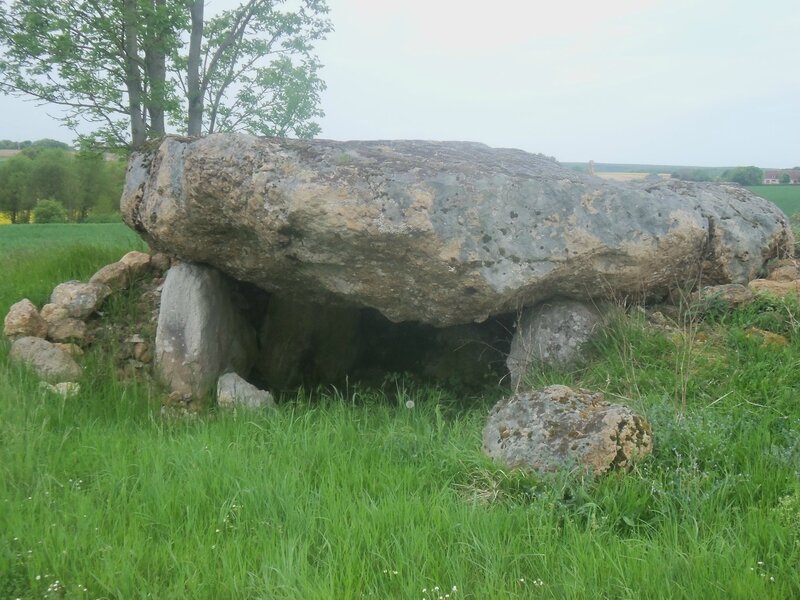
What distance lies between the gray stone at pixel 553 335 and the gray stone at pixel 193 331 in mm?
2464

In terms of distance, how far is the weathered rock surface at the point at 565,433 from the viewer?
3604mm

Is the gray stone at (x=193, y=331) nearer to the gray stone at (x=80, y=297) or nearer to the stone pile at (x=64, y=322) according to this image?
the stone pile at (x=64, y=322)

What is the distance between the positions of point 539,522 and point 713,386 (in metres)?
2.08

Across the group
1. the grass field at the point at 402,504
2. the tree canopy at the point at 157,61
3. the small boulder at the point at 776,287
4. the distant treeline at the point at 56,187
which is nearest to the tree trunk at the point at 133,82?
the tree canopy at the point at 157,61

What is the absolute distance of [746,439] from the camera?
151 inches

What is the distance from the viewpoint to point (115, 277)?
692 centimetres

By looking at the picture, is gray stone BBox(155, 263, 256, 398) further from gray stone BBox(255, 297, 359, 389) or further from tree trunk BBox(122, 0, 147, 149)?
tree trunk BBox(122, 0, 147, 149)

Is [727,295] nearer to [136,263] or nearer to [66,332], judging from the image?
[136,263]

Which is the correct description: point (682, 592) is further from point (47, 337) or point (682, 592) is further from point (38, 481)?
point (47, 337)

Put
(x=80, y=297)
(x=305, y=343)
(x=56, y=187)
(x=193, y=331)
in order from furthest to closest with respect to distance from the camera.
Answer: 1. (x=56, y=187)
2. (x=305, y=343)
3. (x=80, y=297)
4. (x=193, y=331)

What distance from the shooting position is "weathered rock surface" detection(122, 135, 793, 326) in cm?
511

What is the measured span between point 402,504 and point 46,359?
149 inches

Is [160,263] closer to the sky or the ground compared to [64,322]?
closer to the sky

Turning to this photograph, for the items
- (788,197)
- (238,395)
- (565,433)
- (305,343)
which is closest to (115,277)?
(305,343)
